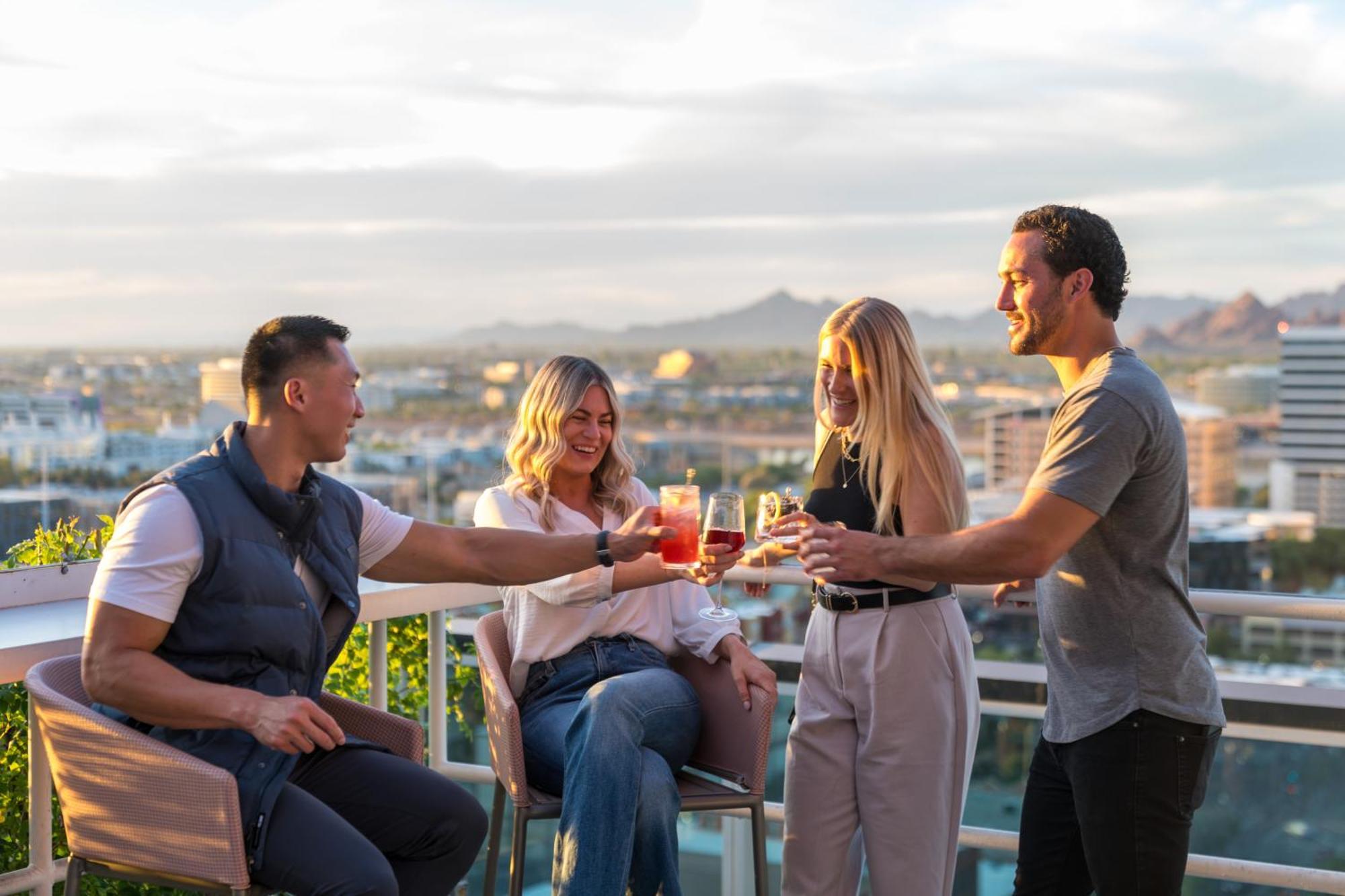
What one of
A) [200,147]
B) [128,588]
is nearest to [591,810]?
[128,588]

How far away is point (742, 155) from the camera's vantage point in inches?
2077

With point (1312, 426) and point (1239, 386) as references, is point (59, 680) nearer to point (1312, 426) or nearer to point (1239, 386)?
point (1239, 386)

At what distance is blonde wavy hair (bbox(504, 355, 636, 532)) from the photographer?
2.95 meters

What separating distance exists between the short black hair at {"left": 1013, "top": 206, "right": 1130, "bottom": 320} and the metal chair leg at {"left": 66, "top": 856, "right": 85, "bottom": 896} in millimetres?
2000

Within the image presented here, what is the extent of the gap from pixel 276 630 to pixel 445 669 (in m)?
1.43

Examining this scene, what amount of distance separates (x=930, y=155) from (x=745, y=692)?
5496 centimetres

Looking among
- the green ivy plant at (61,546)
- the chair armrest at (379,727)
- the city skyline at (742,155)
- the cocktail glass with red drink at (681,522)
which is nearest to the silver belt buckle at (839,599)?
the cocktail glass with red drink at (681,522)

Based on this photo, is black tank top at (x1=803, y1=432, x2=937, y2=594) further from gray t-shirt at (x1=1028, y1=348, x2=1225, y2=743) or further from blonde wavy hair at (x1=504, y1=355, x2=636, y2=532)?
blonde wavy hair at (x1=504, y1=355, x2=636, y2=532)

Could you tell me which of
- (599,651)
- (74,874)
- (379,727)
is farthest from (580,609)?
(74,874)

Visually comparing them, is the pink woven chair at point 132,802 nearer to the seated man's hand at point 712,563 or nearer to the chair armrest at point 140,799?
the chair armrest at point 140,799

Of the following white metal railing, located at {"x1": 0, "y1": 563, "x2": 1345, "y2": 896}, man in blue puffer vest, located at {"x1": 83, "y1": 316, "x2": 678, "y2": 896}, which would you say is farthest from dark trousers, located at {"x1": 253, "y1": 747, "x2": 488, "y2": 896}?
white metal railing, located at {"x1": 0, "y1": 563, "x2": 1345, "y2": 896}

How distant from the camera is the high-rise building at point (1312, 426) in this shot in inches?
2344

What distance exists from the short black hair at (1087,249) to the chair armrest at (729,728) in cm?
111

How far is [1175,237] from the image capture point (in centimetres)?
6262
